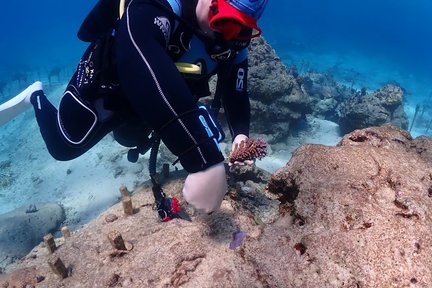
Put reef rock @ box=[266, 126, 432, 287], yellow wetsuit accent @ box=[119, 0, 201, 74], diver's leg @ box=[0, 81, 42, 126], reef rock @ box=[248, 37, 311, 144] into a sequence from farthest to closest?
reef rock @ box=[248, 37, 311, 144]
diver's leg @ box=[0, 81, 42, 126]
yellow wetsuit accent @ box=[119, 0, 201, 74]
reef rock @ box=[266, 126, 432, 287]

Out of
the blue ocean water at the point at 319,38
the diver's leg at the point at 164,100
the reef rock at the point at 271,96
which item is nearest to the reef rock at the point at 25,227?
the reef rock at the point at 271,96

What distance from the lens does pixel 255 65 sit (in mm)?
8930

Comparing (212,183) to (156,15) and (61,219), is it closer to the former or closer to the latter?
(156,15)

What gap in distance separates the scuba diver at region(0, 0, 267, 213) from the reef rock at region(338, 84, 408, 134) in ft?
26.1

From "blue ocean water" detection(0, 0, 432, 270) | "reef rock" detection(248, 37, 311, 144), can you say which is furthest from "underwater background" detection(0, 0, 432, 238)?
"reef rock" detection(248, 37, 311, 144)

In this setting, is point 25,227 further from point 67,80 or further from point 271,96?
point 67,80

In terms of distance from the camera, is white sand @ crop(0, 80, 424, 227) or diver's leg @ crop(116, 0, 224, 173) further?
white sand @ crop(0, 80, 424, 227)

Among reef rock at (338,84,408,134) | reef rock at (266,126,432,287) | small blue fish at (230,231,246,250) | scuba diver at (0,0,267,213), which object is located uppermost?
scuba diver at (0,0,267,213)

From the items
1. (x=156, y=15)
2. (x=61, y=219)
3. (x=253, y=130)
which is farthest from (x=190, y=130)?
(x=253, y=130)

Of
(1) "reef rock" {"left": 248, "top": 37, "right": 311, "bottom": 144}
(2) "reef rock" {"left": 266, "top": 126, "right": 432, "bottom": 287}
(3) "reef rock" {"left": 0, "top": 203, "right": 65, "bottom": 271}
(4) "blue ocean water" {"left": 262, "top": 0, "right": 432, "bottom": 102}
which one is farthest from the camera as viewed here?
(4) "blue ocean water" {"left": 262, "top": 0, "right": 432, "bottom": 102}

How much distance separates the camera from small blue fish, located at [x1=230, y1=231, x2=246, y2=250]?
224 cm

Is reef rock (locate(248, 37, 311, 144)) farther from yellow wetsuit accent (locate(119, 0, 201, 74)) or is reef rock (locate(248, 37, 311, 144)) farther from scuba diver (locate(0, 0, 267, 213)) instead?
yellow wetsuit accent (locate(119, 0, 201, 74))

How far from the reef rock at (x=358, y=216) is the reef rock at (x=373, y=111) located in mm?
8168

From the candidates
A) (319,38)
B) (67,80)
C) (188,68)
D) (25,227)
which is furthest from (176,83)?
(319,38)
